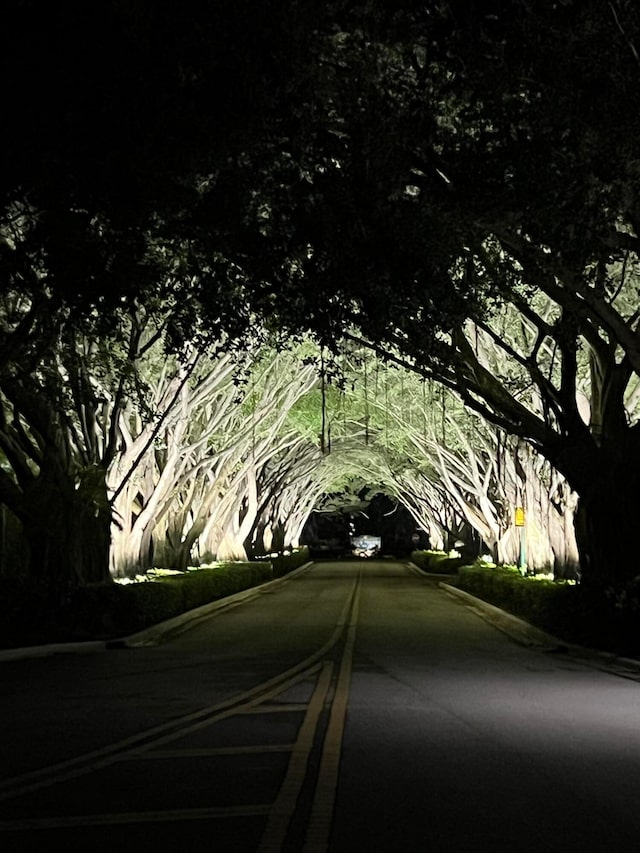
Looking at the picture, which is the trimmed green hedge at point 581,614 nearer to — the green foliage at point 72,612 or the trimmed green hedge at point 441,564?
the green foliage at point 72,612

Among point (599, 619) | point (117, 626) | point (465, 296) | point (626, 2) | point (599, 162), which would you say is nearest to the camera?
point (626, 2)

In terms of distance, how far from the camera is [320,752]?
1018 cm

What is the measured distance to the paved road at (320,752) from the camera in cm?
730

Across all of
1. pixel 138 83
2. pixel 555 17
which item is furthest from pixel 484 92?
pixel 138 83

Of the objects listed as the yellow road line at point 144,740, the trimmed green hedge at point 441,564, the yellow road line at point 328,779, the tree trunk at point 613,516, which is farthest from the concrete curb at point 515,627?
the trimmed green hedge at point 441,564

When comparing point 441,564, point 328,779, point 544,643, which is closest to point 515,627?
point 544,643

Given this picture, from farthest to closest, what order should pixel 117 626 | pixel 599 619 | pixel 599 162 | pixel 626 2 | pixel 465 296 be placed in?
pixel 117 626, pixel 599 619, pixel 465 296, pixel 599 162, pixel 626 2

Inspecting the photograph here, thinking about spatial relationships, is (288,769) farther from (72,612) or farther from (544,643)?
(544,643)

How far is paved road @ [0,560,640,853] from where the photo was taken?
7297mm

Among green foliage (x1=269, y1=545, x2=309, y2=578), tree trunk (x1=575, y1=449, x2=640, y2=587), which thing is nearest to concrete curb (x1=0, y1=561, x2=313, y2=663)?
tree trunk (x1=575, y1=449, x2=640, y2=587)

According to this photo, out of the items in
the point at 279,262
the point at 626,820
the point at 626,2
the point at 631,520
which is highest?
the point at 626,2

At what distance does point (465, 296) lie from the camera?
1962 cm

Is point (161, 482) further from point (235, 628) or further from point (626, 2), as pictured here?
point (626, 2)

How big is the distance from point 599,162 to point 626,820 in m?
7.99
